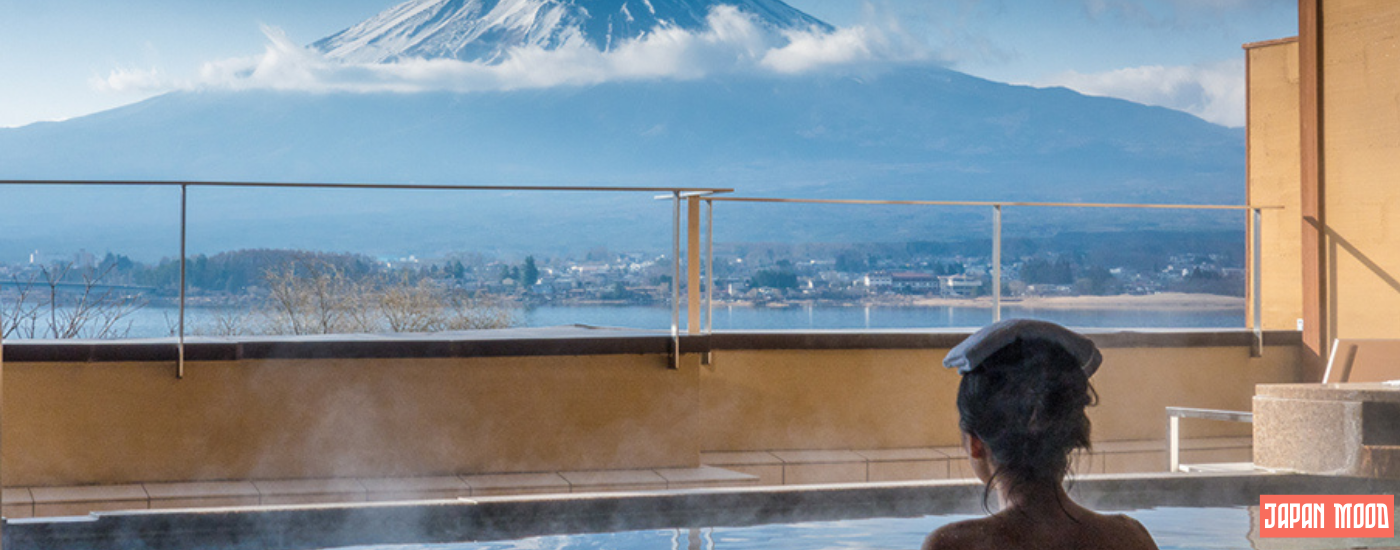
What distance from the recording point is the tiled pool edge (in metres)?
2.62

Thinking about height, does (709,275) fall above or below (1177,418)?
above

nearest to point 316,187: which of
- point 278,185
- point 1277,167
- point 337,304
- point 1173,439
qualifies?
point 278,185

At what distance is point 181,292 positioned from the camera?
13.3 ft

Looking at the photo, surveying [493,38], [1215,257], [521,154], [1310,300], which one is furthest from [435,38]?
[1310,300]

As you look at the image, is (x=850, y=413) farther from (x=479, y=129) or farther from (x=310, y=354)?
(x=479, y=129)

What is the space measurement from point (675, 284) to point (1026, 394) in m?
3.33

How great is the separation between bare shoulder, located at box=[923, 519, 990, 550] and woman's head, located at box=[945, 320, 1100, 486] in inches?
2.0

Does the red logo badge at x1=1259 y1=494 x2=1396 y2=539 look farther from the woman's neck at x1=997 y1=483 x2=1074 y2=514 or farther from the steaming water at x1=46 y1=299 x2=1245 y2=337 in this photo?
the woman's neck at x1=997 y1=483 x2=1074 y2=514

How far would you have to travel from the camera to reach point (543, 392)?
13.5 feet

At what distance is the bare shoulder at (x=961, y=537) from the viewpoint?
1.03m

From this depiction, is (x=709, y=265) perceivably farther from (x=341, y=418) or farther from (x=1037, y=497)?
(x=1037, y=497)

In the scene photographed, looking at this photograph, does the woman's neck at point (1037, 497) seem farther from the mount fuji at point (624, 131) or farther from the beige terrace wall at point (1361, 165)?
the mount fuji at point (624, 131)

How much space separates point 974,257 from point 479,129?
52674 mm

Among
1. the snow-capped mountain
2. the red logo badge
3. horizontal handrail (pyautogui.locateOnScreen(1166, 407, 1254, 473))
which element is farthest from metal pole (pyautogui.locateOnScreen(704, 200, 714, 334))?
the snow-capped mountain
